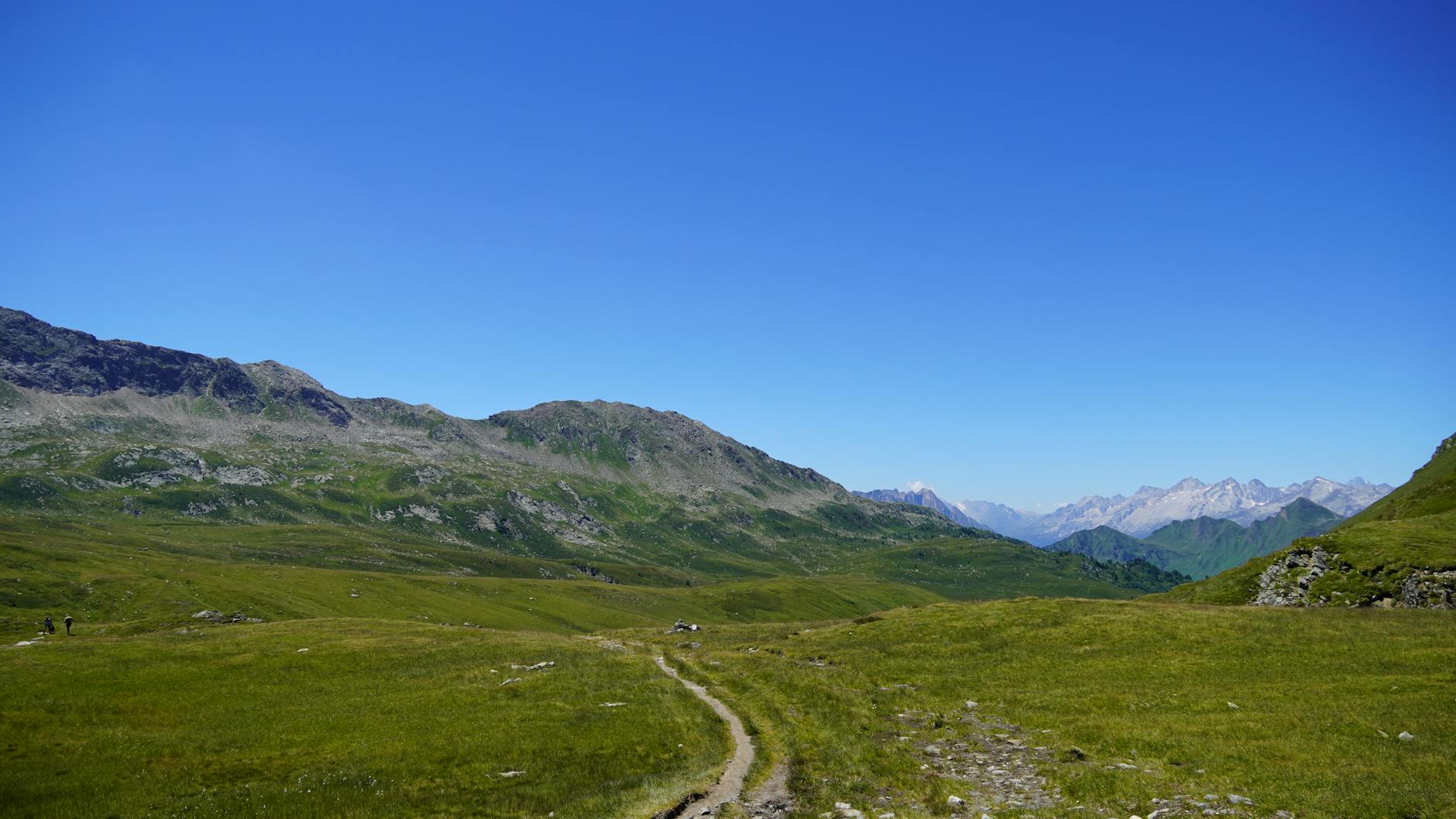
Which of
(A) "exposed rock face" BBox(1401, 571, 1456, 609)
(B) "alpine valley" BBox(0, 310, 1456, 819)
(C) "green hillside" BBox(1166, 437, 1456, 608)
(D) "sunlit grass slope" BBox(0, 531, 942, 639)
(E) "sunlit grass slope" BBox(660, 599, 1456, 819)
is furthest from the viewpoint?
(D) "sunlit grass slope" BBox(0, 531, 942, 639)

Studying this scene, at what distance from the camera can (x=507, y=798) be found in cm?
2783

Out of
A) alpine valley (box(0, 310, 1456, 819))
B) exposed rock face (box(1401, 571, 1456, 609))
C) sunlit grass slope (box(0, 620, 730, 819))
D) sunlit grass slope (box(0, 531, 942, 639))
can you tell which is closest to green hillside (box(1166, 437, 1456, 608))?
exposed rock face (box(1401, 571, 1456, 609))

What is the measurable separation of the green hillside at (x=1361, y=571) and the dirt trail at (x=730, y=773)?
178 feet

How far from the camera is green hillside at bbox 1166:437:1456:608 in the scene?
190 feet

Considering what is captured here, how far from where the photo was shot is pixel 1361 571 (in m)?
63.6

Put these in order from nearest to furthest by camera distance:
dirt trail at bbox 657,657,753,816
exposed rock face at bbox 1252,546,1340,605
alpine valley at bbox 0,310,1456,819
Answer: dirt trail at bbox 657,657,753,816 < alpine valley at bbox 0,310,1456,819 < exposed rock face at bbox 1252,546,1340,605

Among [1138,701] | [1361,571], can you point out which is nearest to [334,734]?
[1138,701]

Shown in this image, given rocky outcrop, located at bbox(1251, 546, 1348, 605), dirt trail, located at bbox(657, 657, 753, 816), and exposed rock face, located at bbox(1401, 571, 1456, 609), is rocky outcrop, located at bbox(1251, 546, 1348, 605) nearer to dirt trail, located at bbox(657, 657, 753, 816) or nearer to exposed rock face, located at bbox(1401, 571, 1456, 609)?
exposed rock face, located at bbox(1401, 571, 1456, 609)

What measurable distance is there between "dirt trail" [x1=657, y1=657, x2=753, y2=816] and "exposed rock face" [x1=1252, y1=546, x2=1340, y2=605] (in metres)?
55.0

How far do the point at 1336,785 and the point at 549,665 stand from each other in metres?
46.0

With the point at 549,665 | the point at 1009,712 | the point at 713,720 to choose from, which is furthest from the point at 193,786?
the point at 1009,712

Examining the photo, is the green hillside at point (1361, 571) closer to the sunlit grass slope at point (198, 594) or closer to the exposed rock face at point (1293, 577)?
the exposed rock face at point (1293, 577)

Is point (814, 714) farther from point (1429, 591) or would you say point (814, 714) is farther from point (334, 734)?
point (1429, 591)

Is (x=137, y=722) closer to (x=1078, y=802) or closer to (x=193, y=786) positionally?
(x=193, y=786)
